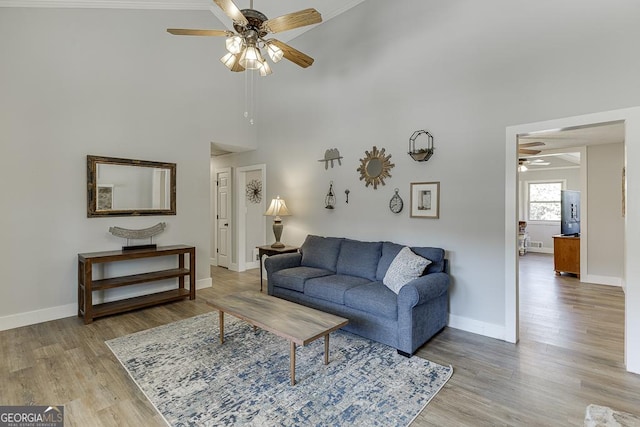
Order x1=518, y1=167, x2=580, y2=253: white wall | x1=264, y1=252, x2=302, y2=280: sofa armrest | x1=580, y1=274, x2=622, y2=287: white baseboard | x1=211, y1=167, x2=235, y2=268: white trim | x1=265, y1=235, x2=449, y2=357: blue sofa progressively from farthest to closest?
x1=518, y1=167, x2=580, y2=253: white wall → x1=211, y1=167, x2=235, y2=268: white trim → x1=580, y1=274, x2=622, y2=287: white baseboard → x1=264, y1=252, x2=302, y2=280: sofa armrest → x1=265, y1=235, x2=449, y2=357: blue sofa

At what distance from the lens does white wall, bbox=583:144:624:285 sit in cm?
536

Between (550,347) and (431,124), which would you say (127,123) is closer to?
(431,124)

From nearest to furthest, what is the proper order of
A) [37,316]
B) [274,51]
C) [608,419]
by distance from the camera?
[608,419]
[274,51]
[37,316]

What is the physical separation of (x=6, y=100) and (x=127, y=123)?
117 cm

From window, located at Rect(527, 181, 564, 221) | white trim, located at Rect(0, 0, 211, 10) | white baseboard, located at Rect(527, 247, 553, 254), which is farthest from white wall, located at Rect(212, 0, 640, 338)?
window, located at Rect(527, 181, 564, 221)

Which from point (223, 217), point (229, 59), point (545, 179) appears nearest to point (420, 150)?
point (229, 59)

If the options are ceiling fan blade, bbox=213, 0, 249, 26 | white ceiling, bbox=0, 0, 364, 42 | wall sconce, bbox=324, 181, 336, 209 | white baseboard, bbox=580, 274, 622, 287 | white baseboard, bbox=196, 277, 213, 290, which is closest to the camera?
ceiling fan blade, bbox=213, 0, 249, 26

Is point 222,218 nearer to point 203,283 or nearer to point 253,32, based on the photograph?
point 203,283

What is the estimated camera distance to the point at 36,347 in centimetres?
296

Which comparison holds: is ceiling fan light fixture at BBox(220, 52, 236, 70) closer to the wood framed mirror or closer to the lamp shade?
the wood framed mirror

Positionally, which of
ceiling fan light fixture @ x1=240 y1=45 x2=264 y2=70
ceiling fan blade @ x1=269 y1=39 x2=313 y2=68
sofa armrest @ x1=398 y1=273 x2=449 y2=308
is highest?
ceiling fan blade @ x1=269 y1=39 x2=313 y2=68

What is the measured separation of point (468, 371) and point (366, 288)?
114cm

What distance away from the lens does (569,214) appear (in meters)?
7.00

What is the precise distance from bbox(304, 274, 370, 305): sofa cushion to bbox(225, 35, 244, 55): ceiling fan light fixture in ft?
8.23
